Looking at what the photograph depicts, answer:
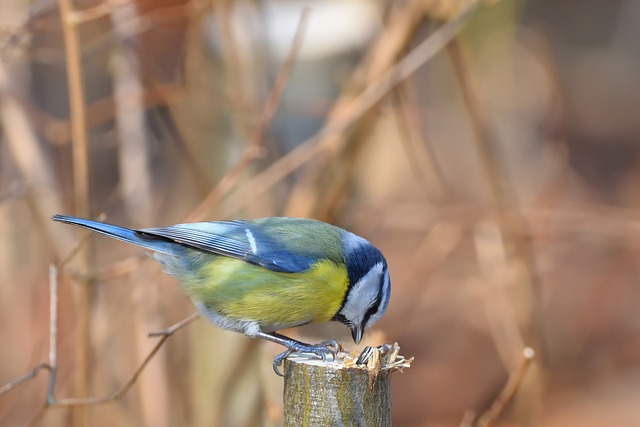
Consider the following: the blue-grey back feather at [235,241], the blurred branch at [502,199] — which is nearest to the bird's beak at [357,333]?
the blue-grey back feather at [235,241]

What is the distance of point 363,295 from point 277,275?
0.73ft

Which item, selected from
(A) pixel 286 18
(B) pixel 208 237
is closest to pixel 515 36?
(A) pixel 286 18

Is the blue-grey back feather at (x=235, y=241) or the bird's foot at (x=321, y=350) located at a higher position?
the blue-grey back feather at (x=235, y=241)

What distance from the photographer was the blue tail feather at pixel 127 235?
1.98 m

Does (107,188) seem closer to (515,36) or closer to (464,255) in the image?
(464,255)

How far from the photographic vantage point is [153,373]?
126 inches

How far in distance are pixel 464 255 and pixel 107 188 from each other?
2481 millimetres

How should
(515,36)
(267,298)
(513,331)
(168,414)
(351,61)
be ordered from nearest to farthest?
(267,298) → (168,414) → (513,331) → (351,61) → (515,36)

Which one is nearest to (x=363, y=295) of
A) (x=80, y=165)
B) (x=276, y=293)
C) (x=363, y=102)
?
(x=276, y=293)

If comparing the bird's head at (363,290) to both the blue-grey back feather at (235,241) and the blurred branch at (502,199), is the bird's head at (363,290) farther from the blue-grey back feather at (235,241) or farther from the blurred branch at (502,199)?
the blurred branch at (502,199)

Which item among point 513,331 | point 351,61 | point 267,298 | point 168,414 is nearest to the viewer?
point 267,298

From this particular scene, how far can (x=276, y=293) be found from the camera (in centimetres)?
215

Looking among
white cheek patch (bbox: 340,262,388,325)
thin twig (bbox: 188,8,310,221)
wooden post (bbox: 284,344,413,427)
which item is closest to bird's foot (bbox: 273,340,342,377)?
wooden post (bbox: 284,344,413,427)

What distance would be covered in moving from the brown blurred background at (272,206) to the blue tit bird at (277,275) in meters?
0.13
